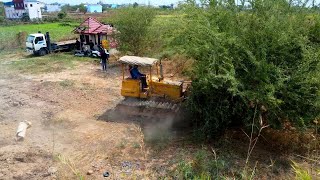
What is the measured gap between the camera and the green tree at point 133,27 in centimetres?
1919

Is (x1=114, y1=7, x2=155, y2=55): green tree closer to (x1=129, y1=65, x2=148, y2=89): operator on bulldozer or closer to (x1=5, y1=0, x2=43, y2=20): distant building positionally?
(x1=129, y1=65, x2=148, y2=89): operator on bulldozer

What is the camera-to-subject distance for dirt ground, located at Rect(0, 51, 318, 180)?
25.5 ft

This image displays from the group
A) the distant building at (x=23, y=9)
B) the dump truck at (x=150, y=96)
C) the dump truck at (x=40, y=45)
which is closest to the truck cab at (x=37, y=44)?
the dump truck at (x=40, y=45)

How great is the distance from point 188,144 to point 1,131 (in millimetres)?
5975

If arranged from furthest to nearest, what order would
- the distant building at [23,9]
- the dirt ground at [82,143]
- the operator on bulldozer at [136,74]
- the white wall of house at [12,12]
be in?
the white wall of house at [12,12] < the distant building at [23,9] < the operator on bulldozer at [136,74] < the dirt ground at [82,143]

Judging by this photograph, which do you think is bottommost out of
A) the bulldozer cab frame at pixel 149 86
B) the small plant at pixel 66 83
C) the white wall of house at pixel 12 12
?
the white wall of house at pixel 12 12

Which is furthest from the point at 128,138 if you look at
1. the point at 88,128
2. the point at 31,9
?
the point at 31,9

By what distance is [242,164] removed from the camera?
7949 mm

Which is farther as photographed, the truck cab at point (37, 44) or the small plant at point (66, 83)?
the truck cab at point (37, 44)

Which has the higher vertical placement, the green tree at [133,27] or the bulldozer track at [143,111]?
the green tree at [133,27]

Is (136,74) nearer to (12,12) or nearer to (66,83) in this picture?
(66,83)

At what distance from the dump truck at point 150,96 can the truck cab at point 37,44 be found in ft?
46.2

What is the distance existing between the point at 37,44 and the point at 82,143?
1602 cm

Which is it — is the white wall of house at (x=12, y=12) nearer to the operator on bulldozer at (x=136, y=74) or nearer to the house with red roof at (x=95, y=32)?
the house with red roof at (x=95, y=32)
